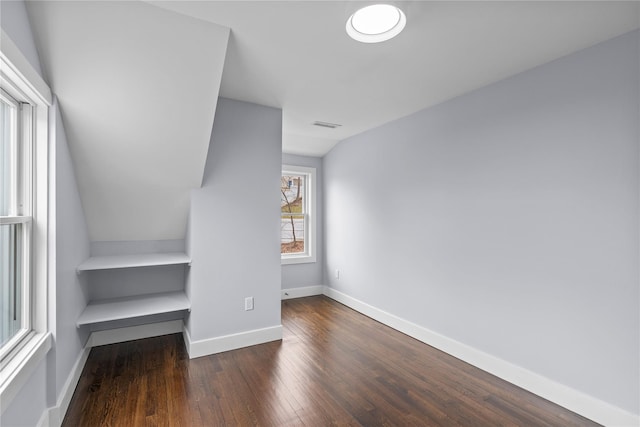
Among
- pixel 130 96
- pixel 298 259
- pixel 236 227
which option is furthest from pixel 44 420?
pixel 298 259

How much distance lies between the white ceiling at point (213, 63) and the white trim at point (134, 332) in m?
0.95

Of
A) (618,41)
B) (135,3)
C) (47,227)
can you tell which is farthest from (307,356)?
(618,41)

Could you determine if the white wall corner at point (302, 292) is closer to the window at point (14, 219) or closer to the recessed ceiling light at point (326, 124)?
the recessed ceiling light at point (326, 124)

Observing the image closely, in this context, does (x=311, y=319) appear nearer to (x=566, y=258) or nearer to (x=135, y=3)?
(x=566, y=258)

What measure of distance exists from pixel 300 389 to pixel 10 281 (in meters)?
1.88

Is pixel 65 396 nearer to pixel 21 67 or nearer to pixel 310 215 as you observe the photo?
pixel 21 67

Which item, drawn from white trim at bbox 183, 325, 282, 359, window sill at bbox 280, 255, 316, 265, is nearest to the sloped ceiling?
white trim at bbox 183, 325, 282, 359

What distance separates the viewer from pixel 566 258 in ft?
7.06

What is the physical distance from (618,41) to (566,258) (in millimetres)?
1397

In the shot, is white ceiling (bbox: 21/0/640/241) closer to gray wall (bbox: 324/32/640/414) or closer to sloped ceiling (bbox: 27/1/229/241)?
sloped ceiling (bbox: 27/1/229/241)

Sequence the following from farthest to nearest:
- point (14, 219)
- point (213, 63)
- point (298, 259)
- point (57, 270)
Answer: point (298, 259)
point (213, 63)
point (57, 270)
point (14, 219)

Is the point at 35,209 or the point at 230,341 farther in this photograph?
the point at 230,341

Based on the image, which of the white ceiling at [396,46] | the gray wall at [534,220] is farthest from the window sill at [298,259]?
the white ceiling at [396,46]

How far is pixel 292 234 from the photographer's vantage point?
500cm
